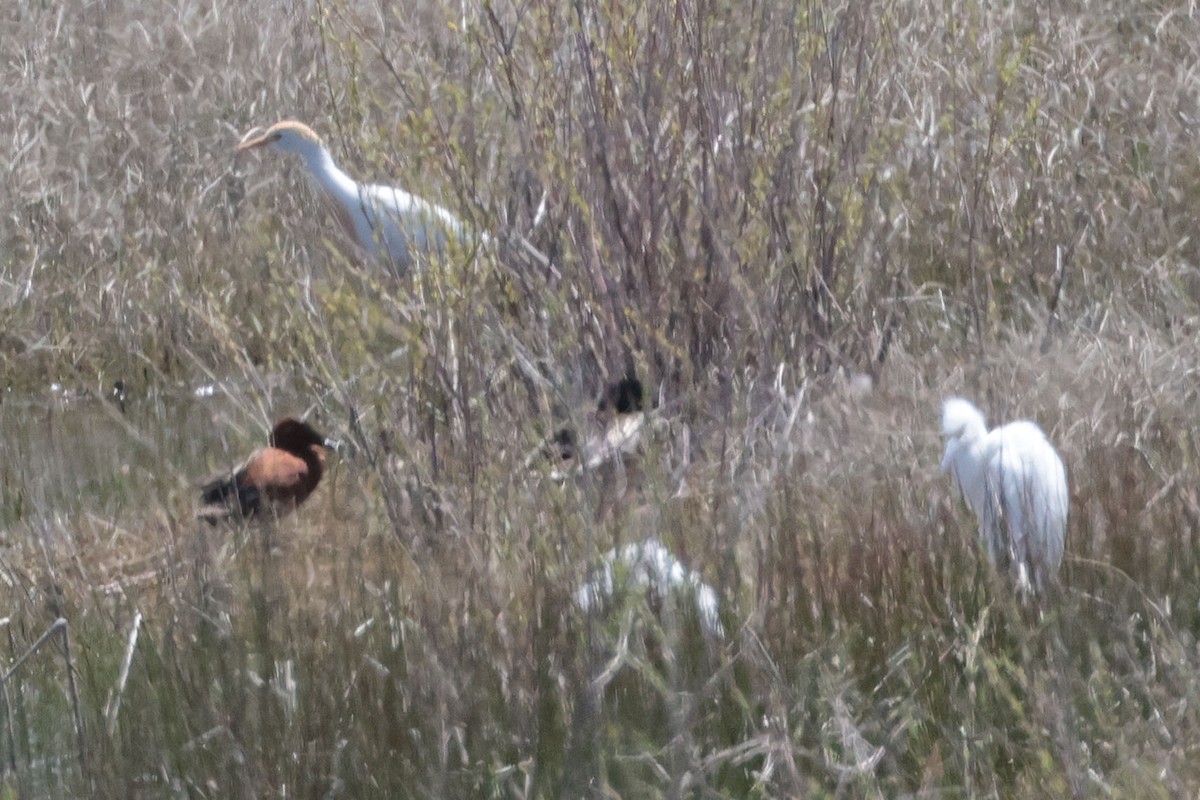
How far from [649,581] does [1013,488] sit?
789mm

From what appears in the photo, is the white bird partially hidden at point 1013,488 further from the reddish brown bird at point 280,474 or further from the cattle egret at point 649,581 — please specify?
the reddish brown bird at point 280,474

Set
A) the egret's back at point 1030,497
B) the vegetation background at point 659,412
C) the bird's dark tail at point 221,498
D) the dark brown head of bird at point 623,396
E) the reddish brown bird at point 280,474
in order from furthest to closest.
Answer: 1. the reddish brown bird at point 280,474
2. the dark brown head of bird at point 623,396
3. the bird's dark tail at point 221,498
4. the egret's back at point 1030,497
5. the vegetation background at point 659,412

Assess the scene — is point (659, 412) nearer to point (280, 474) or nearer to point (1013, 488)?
point (1013, 488)

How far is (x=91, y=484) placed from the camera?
585 cm

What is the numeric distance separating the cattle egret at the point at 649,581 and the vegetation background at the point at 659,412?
1.5 inches

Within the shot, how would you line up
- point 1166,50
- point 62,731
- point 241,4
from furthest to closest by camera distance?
point 241,4
point 1166,50
point 62,731

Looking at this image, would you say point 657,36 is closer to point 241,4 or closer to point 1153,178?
point 1153,178

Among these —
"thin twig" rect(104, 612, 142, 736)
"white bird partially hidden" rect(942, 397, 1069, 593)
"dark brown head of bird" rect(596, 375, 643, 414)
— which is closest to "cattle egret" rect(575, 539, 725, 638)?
"white bird partially hidden" rect(942, 397, 1069, 593)

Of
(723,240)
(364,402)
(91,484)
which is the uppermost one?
(723,240)

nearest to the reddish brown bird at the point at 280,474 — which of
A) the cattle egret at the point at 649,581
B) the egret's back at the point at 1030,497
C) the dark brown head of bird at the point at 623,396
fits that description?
the dark brown head of bird at the point at 623,396

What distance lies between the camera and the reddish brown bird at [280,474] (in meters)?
5.08

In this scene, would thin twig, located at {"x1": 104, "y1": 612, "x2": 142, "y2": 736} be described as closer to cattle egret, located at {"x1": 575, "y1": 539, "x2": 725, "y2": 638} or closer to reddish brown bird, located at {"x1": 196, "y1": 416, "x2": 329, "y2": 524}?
cattle egret, located at {"x1": 575, "y1": 539, "x2": 725, "y2": 638}

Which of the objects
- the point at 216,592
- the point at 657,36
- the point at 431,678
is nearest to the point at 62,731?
the point at 216,592

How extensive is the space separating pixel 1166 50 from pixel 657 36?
386 centimetres
